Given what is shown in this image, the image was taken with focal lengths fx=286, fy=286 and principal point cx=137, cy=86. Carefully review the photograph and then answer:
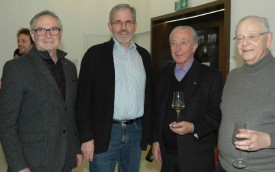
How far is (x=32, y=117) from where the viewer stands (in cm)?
189

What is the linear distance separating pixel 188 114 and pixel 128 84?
567mm

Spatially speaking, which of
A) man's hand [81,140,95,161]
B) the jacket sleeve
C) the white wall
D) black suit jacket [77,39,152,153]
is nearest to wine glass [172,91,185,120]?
the jacket sleeve

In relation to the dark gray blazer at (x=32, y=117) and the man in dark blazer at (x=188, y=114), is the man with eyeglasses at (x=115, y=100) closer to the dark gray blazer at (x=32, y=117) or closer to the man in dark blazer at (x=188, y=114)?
the man in dark blazer at (x=188, y=114)

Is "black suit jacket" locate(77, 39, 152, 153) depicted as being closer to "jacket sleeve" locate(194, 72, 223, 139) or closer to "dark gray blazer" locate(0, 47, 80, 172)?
"dark gray blazer" locate(0, 47, 80, 172)

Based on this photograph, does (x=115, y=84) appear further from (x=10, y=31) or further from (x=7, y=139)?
(x=10, y=31)

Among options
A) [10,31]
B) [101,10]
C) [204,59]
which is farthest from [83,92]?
[101,10]

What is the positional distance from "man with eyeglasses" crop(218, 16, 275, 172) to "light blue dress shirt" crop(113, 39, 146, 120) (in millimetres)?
760

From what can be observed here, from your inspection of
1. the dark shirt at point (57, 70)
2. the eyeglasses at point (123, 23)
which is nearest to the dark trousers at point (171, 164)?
the dark shirt at point (57, 70)

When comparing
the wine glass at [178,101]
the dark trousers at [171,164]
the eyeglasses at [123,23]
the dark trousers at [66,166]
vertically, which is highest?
the eyeglasses at [123,23]

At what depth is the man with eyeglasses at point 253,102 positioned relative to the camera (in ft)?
5.89

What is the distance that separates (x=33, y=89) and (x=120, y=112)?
796mm

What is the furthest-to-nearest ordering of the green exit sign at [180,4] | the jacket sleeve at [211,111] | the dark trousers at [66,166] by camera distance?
the green exit sign at [180,4] < the jacket sleeve at [211,111] < the dark trousers at [66,166]

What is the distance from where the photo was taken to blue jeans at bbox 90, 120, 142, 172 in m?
2.43

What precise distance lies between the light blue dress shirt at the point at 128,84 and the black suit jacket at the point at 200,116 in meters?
0.40
